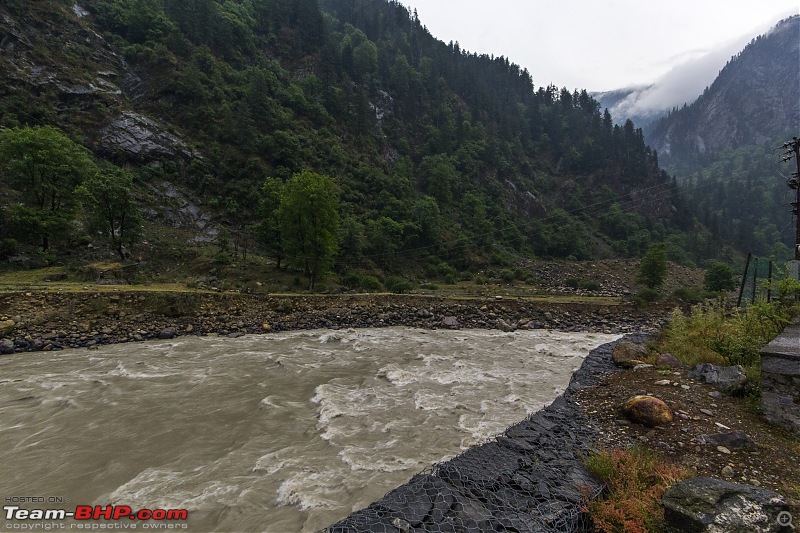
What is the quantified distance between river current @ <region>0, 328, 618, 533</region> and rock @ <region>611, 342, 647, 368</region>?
5.63 feet

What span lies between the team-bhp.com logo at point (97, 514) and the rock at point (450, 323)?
61.1 feet

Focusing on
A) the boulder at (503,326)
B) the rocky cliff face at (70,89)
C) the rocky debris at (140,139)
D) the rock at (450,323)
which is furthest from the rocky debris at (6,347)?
the rocky debris at (140,139)

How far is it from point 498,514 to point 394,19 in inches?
5991

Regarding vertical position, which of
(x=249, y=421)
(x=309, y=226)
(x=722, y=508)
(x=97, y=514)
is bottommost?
(x=249, y=421)

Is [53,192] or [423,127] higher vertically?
[423,127]

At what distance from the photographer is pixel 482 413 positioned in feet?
29.9

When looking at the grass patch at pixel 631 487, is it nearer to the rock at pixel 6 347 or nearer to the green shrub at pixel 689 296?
the rock at pixel 6 347

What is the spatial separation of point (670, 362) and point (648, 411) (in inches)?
178

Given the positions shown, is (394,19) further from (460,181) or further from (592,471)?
(592,471)

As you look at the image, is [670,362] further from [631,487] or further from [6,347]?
[6,347]

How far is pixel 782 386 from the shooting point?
19.9 feet

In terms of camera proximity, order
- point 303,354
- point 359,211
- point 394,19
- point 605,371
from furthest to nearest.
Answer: point 394,19 → point 359,211 → point 303,354 → point 605,371

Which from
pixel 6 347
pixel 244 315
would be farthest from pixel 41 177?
pixel 244 315

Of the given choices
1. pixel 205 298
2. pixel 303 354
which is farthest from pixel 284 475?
pixel 205 298
